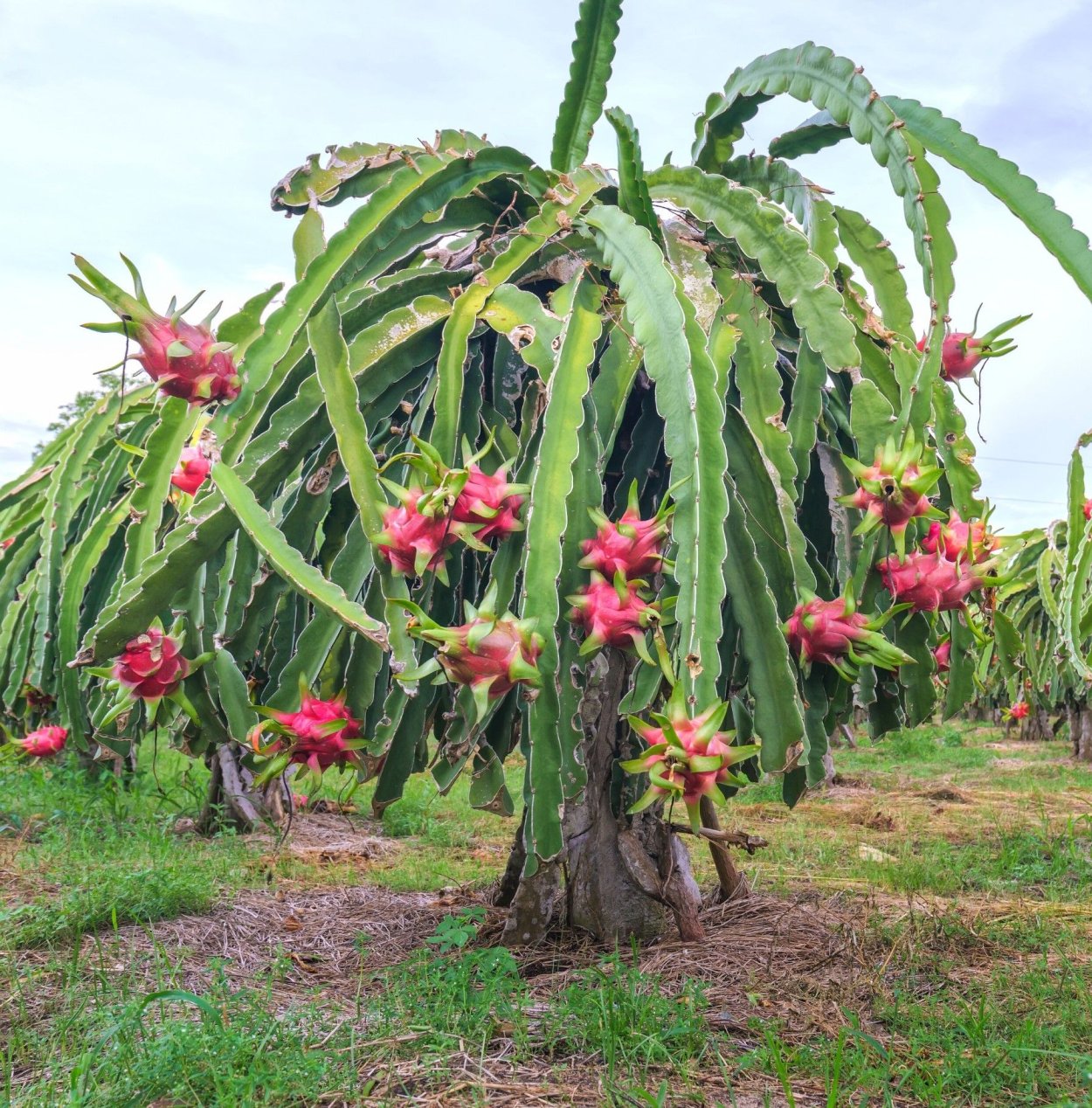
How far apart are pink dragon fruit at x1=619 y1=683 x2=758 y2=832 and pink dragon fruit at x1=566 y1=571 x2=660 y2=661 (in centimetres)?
20

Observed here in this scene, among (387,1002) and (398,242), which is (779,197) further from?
(387,1002)

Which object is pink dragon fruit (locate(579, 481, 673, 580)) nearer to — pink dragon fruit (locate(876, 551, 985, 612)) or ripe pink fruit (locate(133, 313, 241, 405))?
pink dragon fruit (locate(876, 551, 985, 612))

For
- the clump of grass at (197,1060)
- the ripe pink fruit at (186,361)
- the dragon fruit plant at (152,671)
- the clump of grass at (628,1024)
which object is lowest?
the clump of grass at (197,1060)

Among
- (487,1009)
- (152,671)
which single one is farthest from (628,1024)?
(152,671)

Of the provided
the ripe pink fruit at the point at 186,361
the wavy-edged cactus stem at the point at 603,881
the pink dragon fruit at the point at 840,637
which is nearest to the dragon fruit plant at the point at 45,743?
the wavy-edged cactus stem at the point at 603,881

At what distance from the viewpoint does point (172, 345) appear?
1976mm

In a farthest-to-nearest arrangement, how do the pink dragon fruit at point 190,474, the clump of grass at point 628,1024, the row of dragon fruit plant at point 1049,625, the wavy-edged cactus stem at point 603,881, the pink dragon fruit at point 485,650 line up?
the row of dragon fruit plant at point 1049,625 → the wavy-edged cactus stem at point 603,881 → the pink dragon fruit at point 190,474 → the clump of grass at point 628,1024 → the pink dragon fruit at point 485,650

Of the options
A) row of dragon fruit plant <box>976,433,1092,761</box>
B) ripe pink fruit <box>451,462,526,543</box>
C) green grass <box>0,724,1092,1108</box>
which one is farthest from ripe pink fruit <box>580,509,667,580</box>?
green grass <box>0,724,1092,1108</box>

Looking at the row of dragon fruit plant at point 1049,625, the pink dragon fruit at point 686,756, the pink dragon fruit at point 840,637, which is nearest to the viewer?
the pink dragon fruit at point 686,756

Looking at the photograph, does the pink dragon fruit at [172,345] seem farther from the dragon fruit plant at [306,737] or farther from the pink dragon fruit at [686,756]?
the pink dragon fruit at [686,756]

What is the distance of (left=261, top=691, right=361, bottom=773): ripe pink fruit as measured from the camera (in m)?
1.87

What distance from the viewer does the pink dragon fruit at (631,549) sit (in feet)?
5.49

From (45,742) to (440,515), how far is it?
3321mm

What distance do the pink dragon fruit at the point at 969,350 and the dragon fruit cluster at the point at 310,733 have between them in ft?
4.85
